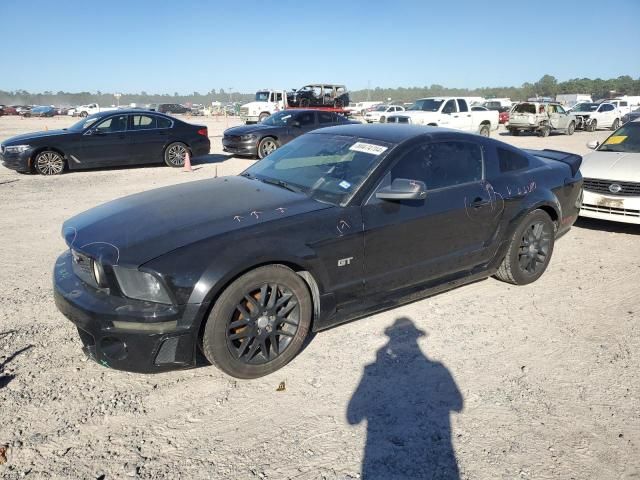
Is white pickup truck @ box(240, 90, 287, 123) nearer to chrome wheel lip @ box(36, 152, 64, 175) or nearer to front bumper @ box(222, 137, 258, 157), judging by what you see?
front bumper @ box(222, 137, 258, 157)

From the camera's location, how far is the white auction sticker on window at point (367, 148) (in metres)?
3.69

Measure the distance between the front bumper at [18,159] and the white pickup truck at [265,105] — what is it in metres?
20.5

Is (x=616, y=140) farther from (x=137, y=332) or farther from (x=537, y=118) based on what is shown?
(x=537, y=118)

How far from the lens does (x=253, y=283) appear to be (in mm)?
2943

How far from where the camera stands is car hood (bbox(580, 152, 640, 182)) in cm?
625

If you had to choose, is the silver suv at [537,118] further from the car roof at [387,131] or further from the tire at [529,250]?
the car roof at [387,131]

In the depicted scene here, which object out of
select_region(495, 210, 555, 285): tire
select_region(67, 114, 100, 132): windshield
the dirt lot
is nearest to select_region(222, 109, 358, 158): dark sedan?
select_region(67, 114, 100, 132): windshield

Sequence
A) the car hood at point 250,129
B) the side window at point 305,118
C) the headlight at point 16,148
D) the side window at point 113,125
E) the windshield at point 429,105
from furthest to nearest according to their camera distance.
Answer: the windshield at point 429,105, the side window at point 305,118, the car hood at point 250,129, the side window at point 113,125, the headlight at point 16,148

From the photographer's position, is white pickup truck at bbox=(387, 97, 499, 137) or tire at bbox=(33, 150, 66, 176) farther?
white pickup truck at bbox=(387, 97, 499, 137)

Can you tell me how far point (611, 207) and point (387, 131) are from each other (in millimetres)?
3982

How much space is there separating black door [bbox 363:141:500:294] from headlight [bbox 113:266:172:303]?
145cm

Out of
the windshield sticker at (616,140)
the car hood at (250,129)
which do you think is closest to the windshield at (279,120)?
the car hood at (250,129)

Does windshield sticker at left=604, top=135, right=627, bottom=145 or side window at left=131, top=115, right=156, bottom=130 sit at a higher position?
side window at left=131, top=115, right=156, bottom=130

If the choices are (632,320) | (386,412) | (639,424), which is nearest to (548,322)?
(632,320)
